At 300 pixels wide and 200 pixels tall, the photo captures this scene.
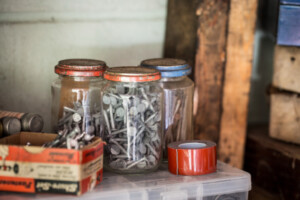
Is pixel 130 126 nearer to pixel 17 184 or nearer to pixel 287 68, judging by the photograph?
pixel 17 184

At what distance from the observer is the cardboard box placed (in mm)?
1168

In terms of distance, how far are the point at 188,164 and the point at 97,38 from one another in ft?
2.49

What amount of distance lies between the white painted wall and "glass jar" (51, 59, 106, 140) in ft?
1.10

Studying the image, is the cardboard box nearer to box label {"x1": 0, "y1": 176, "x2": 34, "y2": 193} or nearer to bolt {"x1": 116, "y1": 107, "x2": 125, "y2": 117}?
box label {"x1": 0, "y1": 176, "x2": 34, "y2": 193}

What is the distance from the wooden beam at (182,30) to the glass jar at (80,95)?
53cm

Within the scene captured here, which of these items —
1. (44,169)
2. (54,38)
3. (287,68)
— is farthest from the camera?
(287,68)

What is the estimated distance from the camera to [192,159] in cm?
135

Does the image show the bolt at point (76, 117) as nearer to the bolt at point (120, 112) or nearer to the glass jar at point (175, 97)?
the bolt at point (120, 112)

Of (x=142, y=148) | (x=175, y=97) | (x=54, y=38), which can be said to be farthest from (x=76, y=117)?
(x=54, y=38)

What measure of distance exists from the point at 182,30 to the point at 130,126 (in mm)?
705

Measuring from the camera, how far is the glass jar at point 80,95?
1.41 meters

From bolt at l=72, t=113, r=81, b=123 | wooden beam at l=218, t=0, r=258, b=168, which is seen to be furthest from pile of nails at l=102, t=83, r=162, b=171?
wooden beam at l=218, t=0, r=258, b=168

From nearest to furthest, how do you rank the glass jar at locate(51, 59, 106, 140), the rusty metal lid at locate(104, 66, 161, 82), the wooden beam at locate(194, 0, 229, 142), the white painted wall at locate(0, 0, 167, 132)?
1. the rusty metal lid at locate(104, 66, 161, 82)
2. the glass jar at locate(51, 59, 106, 140)
3. the white painted wall at locate(0, 0, 167, 132)
4. the wooden beam at locate(194, 0, 229, 142)

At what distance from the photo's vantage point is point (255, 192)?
201 centimetres
